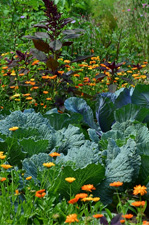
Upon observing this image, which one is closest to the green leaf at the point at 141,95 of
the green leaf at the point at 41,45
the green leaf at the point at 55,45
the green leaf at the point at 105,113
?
the green leaf at the point at 105,113

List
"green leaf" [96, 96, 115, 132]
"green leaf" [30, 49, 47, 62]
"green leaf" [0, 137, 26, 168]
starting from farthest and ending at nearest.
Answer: "green leaf" [30, 49, 47, 62] → "green leaf" [96, 96, 115, 132] → "green leaf" [0, 137, 26, 168]

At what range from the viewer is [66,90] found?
377cm

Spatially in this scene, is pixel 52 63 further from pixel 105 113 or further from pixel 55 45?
pixel 105 113

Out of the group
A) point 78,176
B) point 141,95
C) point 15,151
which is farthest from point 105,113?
point 78,176

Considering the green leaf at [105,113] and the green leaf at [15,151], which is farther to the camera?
the green leaf at [105,113]

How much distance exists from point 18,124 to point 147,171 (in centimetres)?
102

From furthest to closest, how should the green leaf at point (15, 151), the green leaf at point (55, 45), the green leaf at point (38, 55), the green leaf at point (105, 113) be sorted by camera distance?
the green leaf at point (38, 55), the green leaf at point (55, 45), the green leaf at point (105, 113), the green leaf at point (15, 151)

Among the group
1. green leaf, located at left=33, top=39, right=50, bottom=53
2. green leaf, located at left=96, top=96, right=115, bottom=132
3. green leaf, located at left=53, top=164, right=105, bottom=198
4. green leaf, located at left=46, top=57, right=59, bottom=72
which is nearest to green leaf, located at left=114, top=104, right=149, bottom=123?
green leaf, located at left=96, top=96, right=115, bottom=132

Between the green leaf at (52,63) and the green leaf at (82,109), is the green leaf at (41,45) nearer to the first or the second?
the green leaf at (52,63)

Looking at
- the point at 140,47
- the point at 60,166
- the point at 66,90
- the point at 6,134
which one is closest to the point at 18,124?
the point at 6,134

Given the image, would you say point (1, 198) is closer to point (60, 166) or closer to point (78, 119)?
point (60, 166)

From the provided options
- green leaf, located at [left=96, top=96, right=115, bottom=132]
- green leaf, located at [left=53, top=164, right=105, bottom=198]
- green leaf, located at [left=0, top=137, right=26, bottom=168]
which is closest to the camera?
green leaf, located at [left=53, top=164, right=105, bottom=198]

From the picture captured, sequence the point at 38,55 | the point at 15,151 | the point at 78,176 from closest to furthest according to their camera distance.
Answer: the point at 78,176, the point at 15,151, the point at 38,55

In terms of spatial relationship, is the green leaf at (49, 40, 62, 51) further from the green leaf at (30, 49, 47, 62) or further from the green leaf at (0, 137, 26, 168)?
the green leaf at (0, 137, 26, 168)
